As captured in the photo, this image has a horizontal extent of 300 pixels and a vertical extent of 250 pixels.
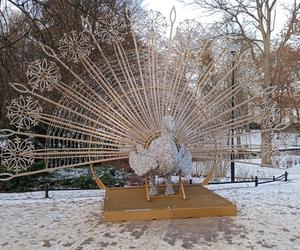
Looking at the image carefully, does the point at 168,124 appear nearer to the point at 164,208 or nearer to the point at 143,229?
the point at 164,208

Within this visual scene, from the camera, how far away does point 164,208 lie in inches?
249

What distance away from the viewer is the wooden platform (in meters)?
6.17

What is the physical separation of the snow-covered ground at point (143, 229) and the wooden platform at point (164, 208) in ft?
0.35

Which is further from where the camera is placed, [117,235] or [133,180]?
[133,180]

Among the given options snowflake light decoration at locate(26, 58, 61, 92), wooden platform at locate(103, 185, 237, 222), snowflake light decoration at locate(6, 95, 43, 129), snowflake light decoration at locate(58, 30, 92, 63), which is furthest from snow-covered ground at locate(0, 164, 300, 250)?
snowflake light decoration at locate(58, 30, 92, 63)

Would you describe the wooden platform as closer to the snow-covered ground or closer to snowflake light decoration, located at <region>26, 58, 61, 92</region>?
the snow-covered ground

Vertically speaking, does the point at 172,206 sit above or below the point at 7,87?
below

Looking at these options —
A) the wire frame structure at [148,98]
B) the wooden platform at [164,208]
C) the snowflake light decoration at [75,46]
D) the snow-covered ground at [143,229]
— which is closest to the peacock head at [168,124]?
the wire frame structure at [148,98]

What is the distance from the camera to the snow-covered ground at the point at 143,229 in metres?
5.18

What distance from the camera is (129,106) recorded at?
7605 millimetres

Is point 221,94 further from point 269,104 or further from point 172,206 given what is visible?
point 172,206

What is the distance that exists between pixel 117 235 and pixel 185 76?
358 centimetres

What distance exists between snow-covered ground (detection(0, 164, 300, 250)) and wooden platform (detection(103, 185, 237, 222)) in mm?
106

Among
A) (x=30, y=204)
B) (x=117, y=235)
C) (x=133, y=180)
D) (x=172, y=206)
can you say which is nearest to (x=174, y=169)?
(x=172, y=206)
